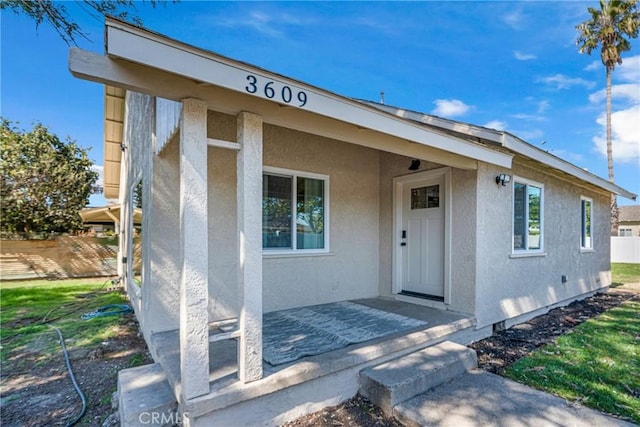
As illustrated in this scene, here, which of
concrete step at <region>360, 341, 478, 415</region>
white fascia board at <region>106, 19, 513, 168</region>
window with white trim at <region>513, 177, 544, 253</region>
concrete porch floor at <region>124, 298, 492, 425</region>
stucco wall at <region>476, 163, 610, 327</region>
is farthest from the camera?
window with white trim at <region>513, 177, 544, 253</region>

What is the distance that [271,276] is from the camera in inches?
196

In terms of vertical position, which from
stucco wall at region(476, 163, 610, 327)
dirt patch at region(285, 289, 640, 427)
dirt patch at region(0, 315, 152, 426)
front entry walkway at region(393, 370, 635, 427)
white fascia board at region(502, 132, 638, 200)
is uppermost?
white fascia board at region(502, 132, 638, 200)

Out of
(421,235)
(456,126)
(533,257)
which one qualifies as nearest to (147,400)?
(421,235)

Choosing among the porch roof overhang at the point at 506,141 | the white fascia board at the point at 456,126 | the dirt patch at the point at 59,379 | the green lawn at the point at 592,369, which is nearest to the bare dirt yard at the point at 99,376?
the dirt patch at the point at 59,379

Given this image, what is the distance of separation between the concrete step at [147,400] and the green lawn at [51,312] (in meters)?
2.46

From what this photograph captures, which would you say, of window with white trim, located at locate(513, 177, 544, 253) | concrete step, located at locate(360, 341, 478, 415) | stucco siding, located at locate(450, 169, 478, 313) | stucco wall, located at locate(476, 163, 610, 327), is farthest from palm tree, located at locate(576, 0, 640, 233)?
concrete step, located at locate(360, 341, 478, 415)

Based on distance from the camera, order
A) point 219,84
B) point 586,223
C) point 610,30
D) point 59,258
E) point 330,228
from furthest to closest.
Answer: point 610,30, point 59,258, point 586,223, point 330,228, point 219,84

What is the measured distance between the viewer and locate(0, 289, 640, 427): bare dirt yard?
3035 millimetres

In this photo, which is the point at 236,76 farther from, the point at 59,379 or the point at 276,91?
the point at 59,379

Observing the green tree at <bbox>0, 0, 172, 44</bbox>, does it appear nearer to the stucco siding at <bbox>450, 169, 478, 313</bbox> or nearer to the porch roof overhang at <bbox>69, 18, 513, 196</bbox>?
the porch roof overhang at <bbox>69, 18, 513, 196</bbox>

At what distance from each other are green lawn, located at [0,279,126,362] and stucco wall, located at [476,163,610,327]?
6280 mm

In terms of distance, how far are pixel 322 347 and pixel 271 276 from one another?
1738 millimetres

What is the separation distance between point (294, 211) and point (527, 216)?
15.1 ft

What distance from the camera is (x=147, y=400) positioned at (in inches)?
110
